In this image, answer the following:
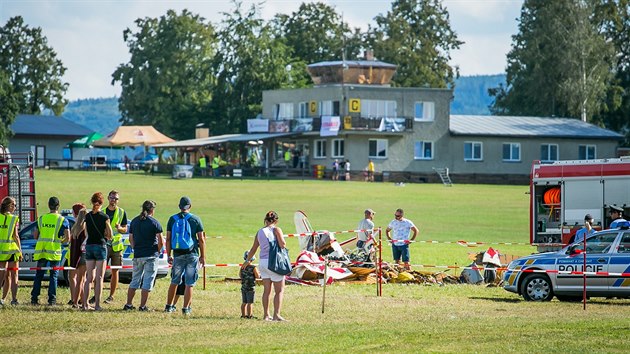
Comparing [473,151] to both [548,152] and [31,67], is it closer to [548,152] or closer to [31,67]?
[548,152]

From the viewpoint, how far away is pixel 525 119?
9419 centimetres

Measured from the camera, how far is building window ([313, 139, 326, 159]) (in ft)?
282

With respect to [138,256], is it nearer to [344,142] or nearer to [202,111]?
[344,142]

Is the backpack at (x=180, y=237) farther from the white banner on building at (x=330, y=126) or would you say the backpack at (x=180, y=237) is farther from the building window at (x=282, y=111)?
the building window at (x=282, y=111)

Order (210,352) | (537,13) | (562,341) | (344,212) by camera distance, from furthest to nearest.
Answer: (537,13), (344,212), (562,341), (210,352)

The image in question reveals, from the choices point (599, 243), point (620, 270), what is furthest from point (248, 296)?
point (599, 243)

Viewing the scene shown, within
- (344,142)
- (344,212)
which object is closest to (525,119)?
(344,142)

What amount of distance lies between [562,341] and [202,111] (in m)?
91.3

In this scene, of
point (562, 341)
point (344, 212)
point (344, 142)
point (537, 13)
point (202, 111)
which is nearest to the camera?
point (562, 341)

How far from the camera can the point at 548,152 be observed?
89.2m

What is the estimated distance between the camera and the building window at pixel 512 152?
289 ft

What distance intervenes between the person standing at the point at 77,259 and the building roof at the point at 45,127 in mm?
83351

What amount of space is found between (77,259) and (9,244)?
1167mm

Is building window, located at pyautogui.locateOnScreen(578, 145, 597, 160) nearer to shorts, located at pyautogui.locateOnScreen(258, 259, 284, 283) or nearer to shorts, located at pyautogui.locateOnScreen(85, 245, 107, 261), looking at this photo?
shorts, located at pyautogui.locateOnScreen(85, 245, 107, 261)
